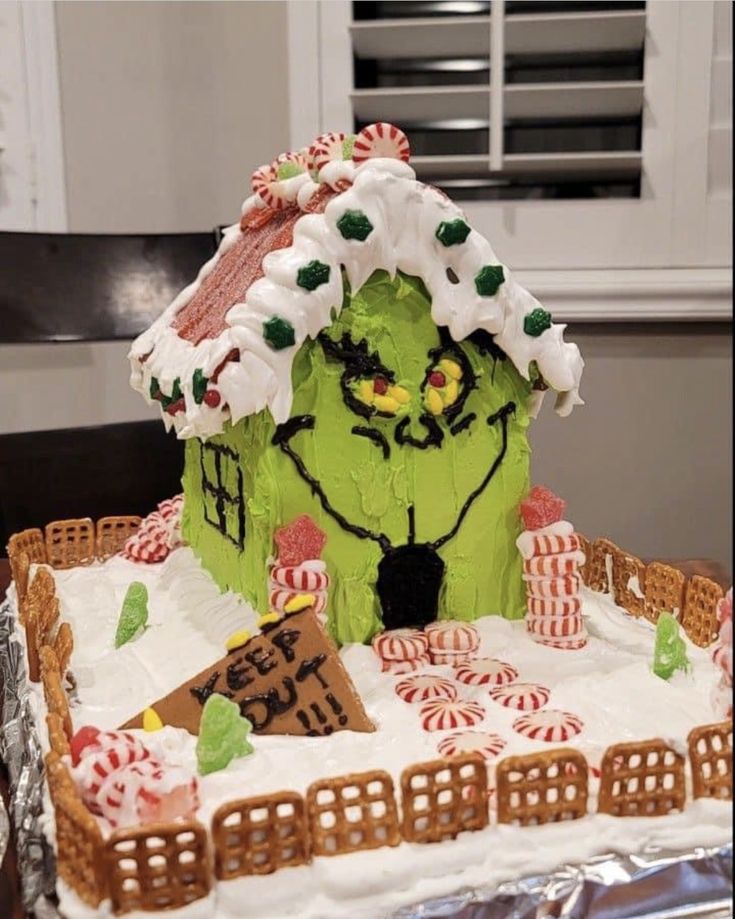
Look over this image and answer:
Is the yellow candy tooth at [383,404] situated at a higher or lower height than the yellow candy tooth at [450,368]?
lower

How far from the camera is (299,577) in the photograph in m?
1.35

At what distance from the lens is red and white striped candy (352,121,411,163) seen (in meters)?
1.44

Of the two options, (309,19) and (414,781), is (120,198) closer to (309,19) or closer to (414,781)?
(309,19)

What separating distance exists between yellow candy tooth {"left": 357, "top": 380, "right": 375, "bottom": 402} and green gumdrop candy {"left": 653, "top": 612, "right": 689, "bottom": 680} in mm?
482

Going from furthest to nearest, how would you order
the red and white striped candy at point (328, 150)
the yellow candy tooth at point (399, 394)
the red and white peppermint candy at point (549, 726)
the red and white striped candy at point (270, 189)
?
the red and white striped candy at point (270, 189) → the red and white striped candy at point (328, 150) → the yellow candy tooth at point (399, 394) → the red and white peppermint candy at point (549, 726)

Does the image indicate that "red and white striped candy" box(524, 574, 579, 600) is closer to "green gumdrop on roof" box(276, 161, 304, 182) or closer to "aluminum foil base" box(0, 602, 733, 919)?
"aluminum foil base" box(0, 602, 733, 919)

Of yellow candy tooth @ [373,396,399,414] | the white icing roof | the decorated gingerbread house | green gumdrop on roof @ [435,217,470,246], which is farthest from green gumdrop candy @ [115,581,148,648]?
green gumdrop on roof @ [435,217,470,246]

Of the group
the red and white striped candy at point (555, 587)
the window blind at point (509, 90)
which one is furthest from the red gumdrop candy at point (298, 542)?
the window blind at point (509, 90)

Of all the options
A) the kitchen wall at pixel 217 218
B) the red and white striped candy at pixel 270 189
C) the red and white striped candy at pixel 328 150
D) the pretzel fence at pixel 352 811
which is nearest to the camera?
the pretzel fence at pixel 352 811

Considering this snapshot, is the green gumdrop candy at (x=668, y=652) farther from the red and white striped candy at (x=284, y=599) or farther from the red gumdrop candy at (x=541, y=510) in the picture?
the red and white striped candy at (x=284, y=599)

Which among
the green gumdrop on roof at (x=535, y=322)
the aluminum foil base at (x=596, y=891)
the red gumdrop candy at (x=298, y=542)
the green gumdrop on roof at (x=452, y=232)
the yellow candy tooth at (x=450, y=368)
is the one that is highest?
the green gumdrop on roof at (x=452, y=232)

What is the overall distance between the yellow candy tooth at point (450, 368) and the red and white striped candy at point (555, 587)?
12.1 inches

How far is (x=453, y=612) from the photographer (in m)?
1.52

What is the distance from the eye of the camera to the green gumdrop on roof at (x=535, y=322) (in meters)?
1.45
